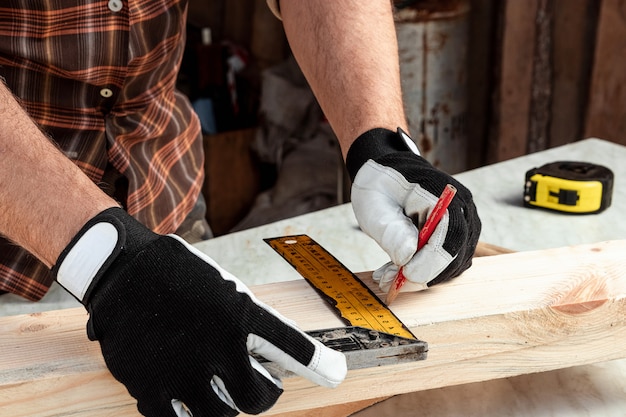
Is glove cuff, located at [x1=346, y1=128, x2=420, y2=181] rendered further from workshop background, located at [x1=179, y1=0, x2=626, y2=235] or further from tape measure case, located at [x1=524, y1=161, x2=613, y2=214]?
workshop background, located at [x1=179, y1=0, x2=626, y2=235]

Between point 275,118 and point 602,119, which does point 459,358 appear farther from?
point 275,118

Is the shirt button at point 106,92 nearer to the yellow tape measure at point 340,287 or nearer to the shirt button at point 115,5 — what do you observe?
the shirt button at point 115,5

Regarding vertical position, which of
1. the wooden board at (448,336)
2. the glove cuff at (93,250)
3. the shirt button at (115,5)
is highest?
the shirt button at (115,5)

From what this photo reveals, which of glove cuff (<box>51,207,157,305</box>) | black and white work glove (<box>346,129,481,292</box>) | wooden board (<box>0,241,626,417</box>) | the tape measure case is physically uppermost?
glove cuff (<box>51,207,157,305</box>)

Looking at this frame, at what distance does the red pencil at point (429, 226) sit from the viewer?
3.62 feet

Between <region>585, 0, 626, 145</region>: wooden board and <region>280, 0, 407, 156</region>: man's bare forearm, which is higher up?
<region>280, 0, 407, 156</region>: man's bare forearm

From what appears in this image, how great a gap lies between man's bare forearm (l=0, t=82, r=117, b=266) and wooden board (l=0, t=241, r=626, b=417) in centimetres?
13

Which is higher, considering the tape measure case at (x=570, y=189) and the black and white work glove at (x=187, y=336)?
the black and white work glove at (x=187, y=336)

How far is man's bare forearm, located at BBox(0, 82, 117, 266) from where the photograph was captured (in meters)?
1.06

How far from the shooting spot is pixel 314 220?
1.95m

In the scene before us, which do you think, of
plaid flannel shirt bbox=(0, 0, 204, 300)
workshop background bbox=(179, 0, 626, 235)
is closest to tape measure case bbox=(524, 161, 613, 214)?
plaid flannel shirt bbox=(0, 0, 204, 300)

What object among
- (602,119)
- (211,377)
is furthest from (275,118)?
(211,377)

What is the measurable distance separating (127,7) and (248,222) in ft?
6.97

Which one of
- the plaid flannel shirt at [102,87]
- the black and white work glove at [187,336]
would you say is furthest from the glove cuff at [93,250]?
the plaid flannel shirt at [102,87]
